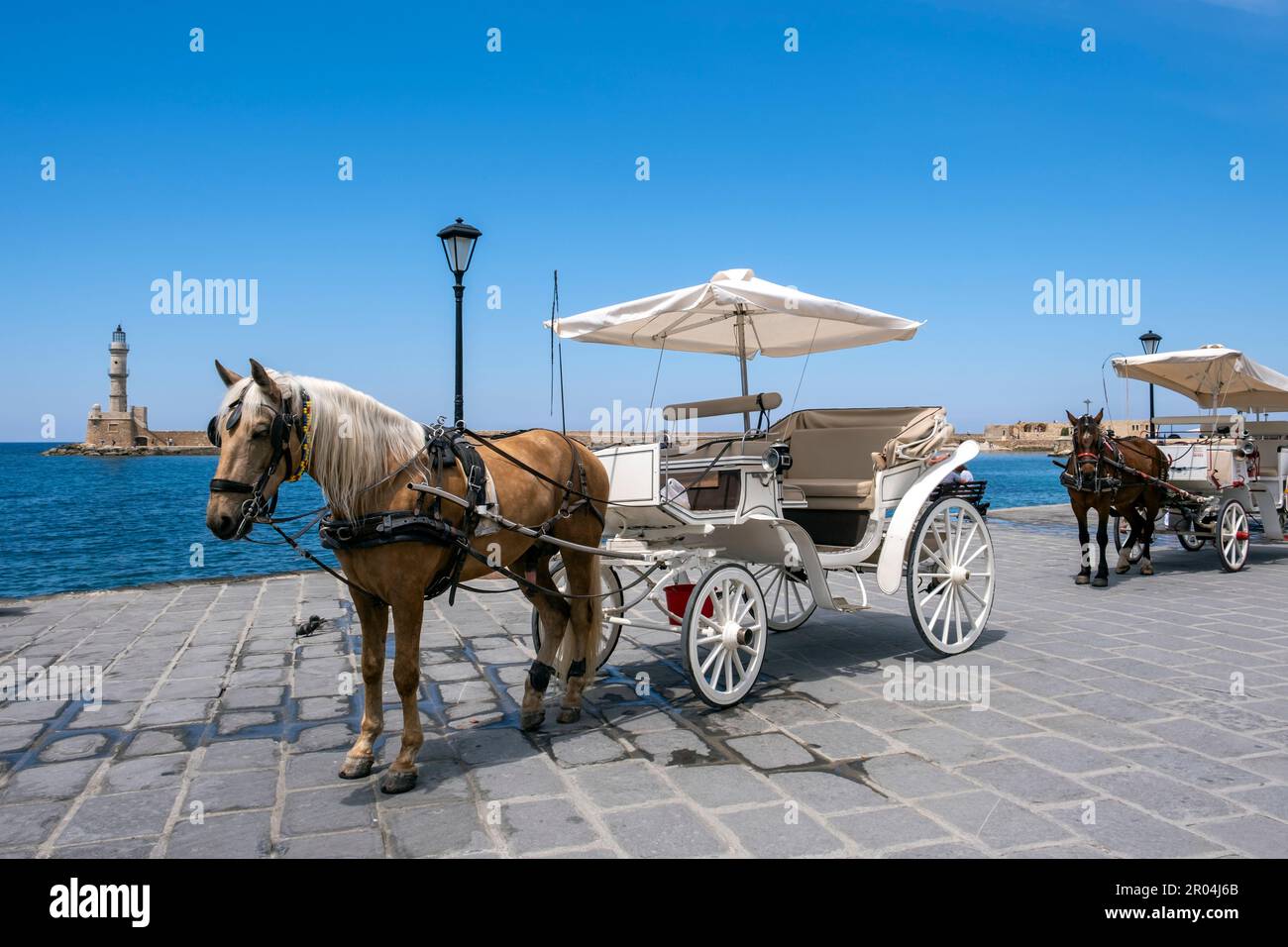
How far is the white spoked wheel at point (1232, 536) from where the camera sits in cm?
938

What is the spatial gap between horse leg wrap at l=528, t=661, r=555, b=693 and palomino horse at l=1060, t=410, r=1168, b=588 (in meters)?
6.38

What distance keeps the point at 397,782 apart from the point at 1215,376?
1120cm

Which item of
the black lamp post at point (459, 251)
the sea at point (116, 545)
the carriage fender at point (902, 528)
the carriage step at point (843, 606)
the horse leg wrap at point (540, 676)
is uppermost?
the black lamp post at point (459, 251)

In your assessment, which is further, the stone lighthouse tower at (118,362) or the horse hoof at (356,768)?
the stone lighthouse tower at (118,362)

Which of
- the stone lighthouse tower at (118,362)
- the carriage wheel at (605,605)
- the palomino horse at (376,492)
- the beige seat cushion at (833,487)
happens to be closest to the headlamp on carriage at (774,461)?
the beige seat cushion at (833,487)

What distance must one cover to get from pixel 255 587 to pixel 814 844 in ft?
25.1

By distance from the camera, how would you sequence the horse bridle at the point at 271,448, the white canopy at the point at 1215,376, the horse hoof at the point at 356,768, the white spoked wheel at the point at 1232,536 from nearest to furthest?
1. the horse bridle at the point at 271,448
2. the horse hoof at the point at 356,768
3. the white spoked wheel at the point at 1232,536
4. the white canopy at the point at 1215,376

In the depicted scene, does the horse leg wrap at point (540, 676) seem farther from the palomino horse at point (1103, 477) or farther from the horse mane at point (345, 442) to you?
the palomino horse at point (1103, 477)

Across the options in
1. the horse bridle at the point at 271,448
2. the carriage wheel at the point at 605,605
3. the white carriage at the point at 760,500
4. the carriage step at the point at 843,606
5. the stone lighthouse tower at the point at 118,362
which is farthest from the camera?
the stone lighthouse tower at the point at 118,362

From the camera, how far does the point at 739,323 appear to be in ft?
19.7

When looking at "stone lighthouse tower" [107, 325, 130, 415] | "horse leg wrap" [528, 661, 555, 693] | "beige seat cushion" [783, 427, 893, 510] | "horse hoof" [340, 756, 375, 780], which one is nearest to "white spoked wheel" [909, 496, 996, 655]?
"beige seat cushion" [783, 427, 893, 510]

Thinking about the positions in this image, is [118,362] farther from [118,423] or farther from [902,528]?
[902,528]

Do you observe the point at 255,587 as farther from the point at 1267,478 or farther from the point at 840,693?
the point at 1267,478
